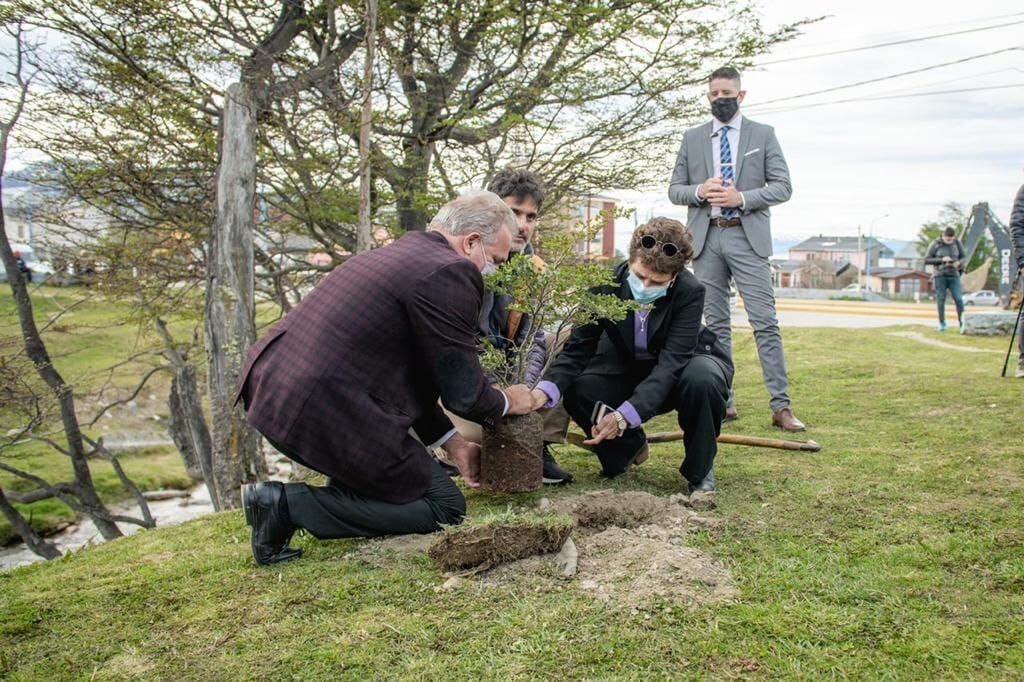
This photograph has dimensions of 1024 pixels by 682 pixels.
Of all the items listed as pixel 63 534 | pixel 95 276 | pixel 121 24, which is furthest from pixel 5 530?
pixel 121 24

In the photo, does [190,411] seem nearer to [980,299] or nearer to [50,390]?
[50,390]

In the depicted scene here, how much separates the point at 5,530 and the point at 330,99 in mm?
7978

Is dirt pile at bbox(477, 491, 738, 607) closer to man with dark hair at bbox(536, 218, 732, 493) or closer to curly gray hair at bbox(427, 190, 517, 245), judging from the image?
man with dark hair at bbox(536, 218, 732, 493)

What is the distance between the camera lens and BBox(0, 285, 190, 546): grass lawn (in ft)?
28.5

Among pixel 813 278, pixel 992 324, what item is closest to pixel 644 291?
pixel 992 324

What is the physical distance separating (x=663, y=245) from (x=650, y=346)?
0.54 meters

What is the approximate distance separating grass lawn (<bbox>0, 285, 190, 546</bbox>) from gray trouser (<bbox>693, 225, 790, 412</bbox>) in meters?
6.32

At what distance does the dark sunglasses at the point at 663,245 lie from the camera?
11.5ft

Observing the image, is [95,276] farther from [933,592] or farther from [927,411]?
[933,592]

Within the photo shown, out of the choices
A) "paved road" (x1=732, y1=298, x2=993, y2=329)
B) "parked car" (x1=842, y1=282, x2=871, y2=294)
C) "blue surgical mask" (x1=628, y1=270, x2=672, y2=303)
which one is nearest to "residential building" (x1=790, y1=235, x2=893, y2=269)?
"parked car" (x1=842, y1=282, x2=871, y2=294)

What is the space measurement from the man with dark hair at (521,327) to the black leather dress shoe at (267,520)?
3.70 ft

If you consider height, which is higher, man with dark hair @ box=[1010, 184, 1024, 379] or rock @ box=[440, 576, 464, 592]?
man with dark hair @ box=[1010, 184, 1024, 379]

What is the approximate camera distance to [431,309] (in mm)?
2791

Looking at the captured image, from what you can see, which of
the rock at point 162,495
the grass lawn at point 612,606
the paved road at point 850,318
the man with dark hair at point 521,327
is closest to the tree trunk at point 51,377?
the rock at point 162,495
